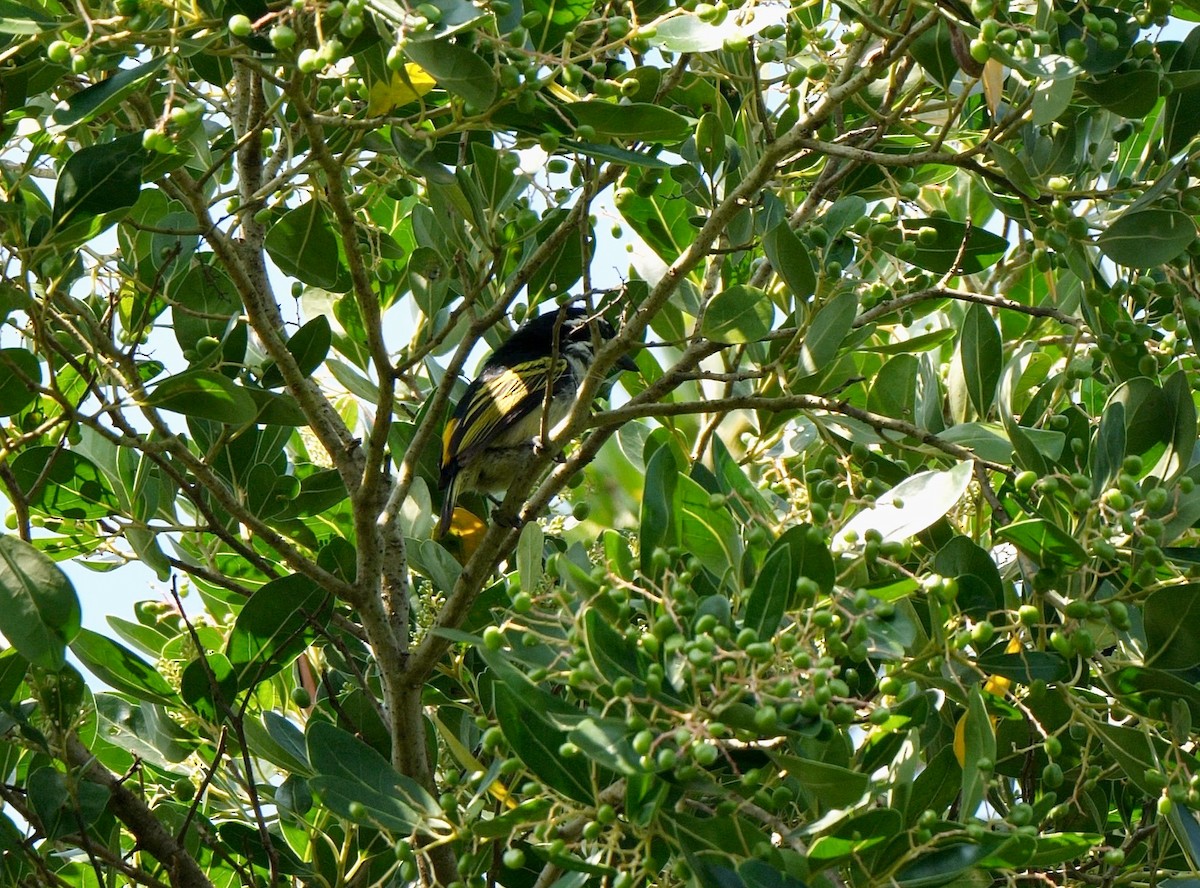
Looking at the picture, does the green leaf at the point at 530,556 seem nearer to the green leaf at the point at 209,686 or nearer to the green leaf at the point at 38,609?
the green leaf at the point at 209,686

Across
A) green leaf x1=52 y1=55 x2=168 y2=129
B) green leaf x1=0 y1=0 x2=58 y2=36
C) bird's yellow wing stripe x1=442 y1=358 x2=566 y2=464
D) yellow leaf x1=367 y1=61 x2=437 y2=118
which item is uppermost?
green leaf x1=0 y1=0 x2=58 y2=36

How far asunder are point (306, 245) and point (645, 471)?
0.99m

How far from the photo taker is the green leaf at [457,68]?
209 cm

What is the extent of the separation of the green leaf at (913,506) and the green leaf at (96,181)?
147 cm

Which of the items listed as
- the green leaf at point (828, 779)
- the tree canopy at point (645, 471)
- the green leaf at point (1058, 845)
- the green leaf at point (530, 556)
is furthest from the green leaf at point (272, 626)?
the green leaf at point (1058, 845)

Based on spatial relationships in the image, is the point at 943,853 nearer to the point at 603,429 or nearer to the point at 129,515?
the point at 603,429

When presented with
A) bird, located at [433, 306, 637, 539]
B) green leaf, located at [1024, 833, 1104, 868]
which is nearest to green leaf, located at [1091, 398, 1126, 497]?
green leaf, located at [1024, 833, 1104, 868]

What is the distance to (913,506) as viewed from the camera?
7.76 ft

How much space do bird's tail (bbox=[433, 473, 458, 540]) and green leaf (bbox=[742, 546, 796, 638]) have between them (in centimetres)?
253

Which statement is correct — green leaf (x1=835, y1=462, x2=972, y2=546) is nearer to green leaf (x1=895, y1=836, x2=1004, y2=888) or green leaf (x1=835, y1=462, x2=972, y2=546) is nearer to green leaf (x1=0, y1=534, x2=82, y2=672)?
green leaf (x1=895, y1=836, x2=1004, y2=888)

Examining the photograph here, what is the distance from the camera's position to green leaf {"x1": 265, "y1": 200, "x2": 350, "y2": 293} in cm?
319

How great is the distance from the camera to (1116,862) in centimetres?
227

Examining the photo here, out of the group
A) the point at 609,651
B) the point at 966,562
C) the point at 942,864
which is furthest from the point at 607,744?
the point at 966,562

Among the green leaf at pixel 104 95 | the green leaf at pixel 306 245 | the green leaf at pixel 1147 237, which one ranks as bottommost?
the green leaf at pixel 1147 237
